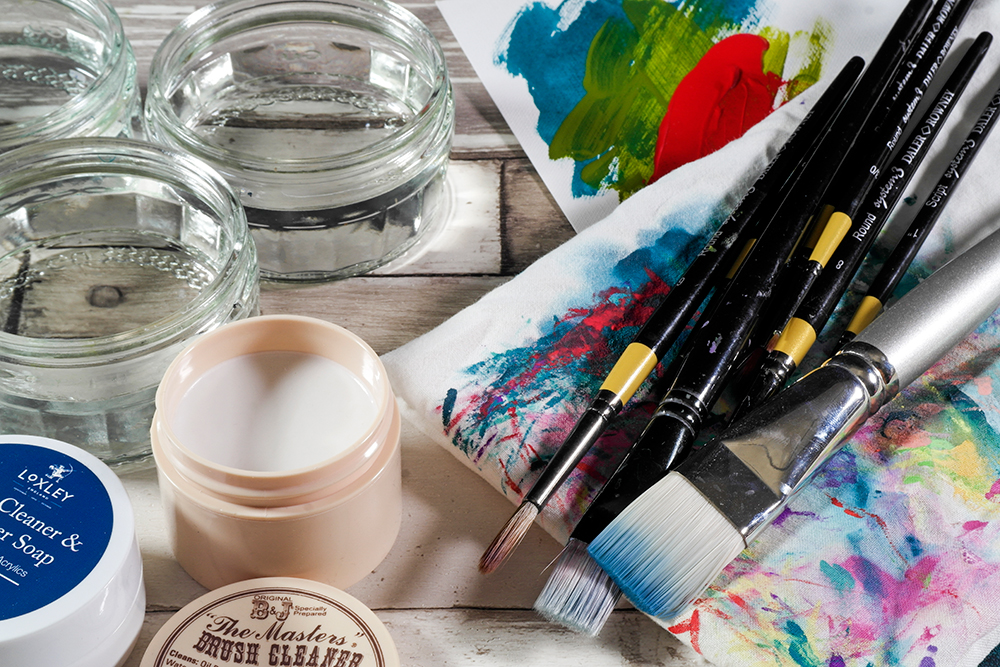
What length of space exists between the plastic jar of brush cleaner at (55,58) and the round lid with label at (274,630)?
393 mm

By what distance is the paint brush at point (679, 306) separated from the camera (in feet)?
1.77

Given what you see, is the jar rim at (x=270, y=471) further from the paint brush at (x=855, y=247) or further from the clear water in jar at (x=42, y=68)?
the clear water in jar at (x=42, y=68)

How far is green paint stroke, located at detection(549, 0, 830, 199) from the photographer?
2.56ft

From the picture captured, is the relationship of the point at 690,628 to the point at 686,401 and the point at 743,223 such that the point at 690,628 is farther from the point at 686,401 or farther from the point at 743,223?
the point at 743,223

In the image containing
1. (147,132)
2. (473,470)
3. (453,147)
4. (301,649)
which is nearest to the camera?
(301,649)

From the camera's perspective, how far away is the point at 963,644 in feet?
1.70

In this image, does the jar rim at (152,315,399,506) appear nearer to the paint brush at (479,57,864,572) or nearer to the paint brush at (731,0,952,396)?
the paint brush at (479,57,864,572)

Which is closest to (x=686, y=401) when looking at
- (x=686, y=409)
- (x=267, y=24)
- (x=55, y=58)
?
(x=686, y=409)

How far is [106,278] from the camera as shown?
70 centimetres

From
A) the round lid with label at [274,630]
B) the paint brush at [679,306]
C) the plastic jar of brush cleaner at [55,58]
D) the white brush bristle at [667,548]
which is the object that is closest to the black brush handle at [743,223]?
the paint brush at [679,306]

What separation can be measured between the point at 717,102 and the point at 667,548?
1.42 ft

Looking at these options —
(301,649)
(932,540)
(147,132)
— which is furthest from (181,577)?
(932,540)

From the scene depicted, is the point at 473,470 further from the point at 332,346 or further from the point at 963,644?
the point at 963,644

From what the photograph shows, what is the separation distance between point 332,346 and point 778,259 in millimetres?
287
